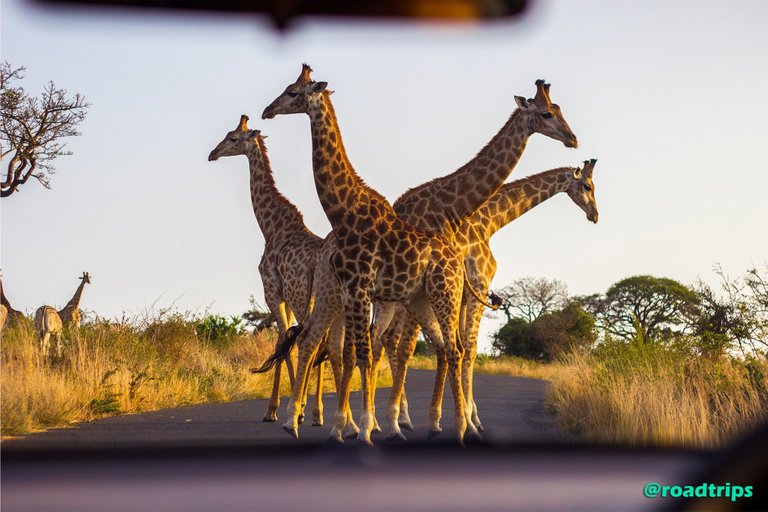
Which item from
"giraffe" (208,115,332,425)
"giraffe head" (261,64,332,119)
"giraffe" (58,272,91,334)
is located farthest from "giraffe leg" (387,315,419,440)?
"giraffe" (58,272,91,334)

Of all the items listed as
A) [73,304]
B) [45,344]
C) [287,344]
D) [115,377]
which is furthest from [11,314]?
[287,344]

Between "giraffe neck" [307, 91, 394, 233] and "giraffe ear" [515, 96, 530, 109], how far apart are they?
2341mm

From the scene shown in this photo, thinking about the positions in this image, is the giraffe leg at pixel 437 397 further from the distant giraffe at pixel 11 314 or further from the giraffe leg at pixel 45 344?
the distant giraffe at pixel 11 314

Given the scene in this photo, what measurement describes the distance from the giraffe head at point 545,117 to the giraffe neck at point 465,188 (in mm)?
98

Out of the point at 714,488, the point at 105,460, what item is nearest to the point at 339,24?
the point at 714,488

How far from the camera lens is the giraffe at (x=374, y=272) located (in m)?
Answer: 8.73

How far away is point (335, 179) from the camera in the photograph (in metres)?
9.64

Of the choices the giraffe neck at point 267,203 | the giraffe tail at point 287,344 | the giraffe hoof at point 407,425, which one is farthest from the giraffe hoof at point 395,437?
the giraffe neck at point 267,203

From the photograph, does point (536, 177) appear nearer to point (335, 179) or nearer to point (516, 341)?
point (335, 179)

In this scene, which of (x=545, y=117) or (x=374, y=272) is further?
(x=545, y=117)

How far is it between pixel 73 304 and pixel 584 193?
38.5 feet

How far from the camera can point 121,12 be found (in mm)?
3186

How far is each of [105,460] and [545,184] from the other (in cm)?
686

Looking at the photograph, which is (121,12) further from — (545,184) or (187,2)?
(545,184)
